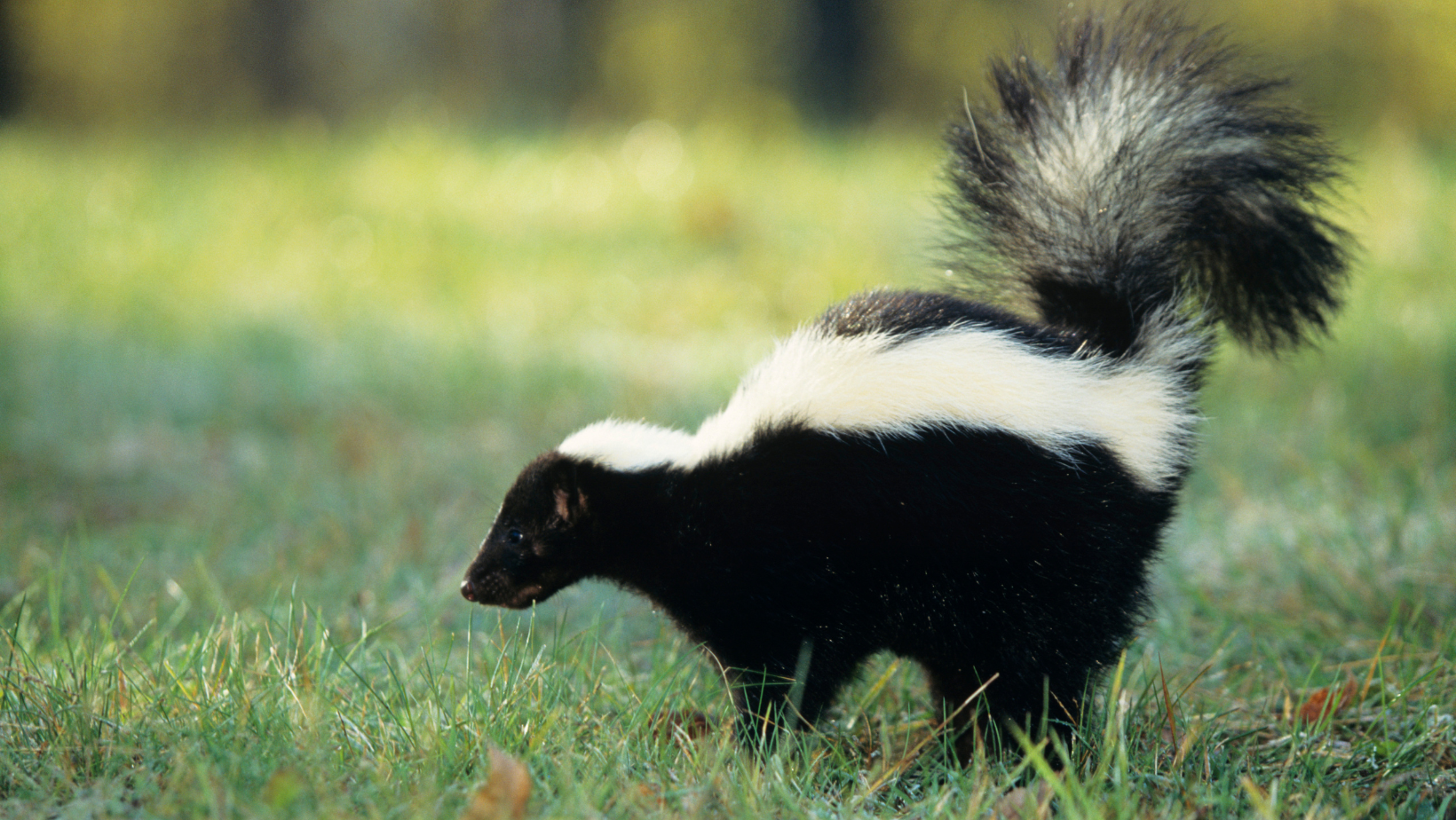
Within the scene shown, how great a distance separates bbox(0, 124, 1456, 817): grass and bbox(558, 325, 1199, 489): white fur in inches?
20.1

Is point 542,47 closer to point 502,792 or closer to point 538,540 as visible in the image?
point 538,540

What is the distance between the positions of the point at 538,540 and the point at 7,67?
692 inches

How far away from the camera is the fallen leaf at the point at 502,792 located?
78.0 inches

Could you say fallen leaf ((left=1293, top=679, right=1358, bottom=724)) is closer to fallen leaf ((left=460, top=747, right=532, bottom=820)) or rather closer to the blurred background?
fallen leaf ((left=460, top=747, right=532, bottom=820))

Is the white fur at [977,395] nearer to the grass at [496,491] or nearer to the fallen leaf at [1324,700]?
the grass at [496,491]

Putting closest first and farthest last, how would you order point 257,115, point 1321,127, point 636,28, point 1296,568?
point 1321,127 → point 1296,568 → point 257,115 → point 636,28

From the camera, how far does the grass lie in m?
2.31

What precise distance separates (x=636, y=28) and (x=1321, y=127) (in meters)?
18.1

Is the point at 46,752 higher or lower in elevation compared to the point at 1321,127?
lower

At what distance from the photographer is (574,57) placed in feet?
69.3

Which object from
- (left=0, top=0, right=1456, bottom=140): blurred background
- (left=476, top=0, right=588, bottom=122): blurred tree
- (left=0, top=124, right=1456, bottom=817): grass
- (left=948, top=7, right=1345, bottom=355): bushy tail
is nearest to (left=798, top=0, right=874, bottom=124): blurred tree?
(left=0, top=0, right=1456, bottom=140): blurred background

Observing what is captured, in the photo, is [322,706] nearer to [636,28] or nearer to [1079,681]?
[1079,681]

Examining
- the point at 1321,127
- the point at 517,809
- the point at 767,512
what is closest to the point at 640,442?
the point at 767,512

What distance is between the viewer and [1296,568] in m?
3.65
